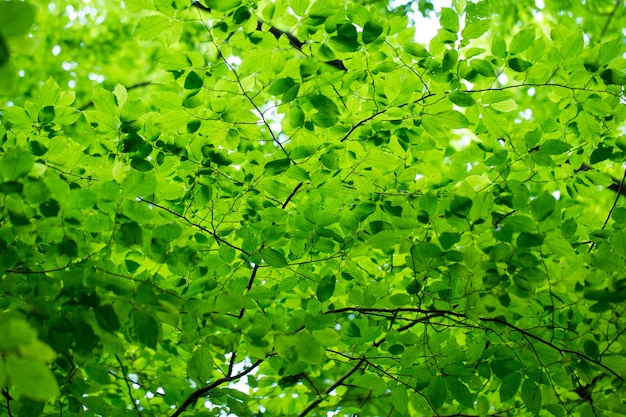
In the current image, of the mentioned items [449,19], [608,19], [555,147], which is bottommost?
[555,147]

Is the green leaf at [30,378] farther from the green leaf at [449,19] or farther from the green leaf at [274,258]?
the green leaf at [449,19]

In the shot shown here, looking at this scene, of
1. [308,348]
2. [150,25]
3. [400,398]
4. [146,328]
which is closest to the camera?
[146,328]

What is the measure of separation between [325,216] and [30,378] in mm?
1385

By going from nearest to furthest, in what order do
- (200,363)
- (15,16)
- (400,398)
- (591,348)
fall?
(15,16)
(200,363)
(591,348)
(400,398)

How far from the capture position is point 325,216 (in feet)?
7.93

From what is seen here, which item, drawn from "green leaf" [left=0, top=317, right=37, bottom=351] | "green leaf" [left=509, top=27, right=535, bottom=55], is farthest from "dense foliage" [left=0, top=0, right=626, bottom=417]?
"green leaf" [left=0, top=317, right=37, bottom=351]

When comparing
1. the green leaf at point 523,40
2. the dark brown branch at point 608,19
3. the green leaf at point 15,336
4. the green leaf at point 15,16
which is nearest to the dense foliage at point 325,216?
the green leaf at point 523,40

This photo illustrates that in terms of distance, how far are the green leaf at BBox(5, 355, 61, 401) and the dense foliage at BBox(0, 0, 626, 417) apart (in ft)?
1.47

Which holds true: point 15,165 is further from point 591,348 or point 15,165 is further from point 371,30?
point 591,348

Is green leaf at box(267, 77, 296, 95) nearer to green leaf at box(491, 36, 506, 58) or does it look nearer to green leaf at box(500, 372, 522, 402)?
green leaf at box(491, 36, 506, 58)

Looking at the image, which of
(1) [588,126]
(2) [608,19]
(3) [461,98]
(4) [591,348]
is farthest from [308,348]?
(2) [608,19]

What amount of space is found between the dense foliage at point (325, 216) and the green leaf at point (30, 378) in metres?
0.45

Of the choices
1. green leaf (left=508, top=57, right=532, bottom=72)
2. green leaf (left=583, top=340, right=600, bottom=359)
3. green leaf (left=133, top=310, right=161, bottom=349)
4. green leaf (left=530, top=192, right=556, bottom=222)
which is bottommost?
green leaf (left=133, top=310, right=161, bottom=349)

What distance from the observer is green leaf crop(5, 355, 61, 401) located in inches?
50.1
